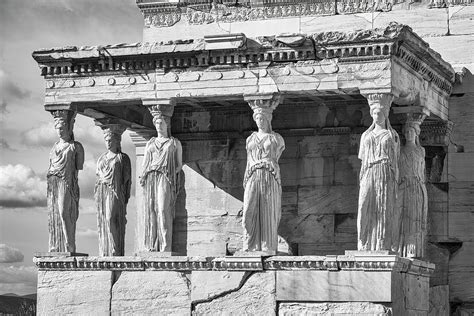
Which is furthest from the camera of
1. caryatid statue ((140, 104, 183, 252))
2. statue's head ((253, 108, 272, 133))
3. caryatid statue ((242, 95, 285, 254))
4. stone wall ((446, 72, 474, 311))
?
stone wall ((446, 72, 474, 311))

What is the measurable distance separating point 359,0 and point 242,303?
5823 mm

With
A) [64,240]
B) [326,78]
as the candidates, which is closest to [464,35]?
[326,78]

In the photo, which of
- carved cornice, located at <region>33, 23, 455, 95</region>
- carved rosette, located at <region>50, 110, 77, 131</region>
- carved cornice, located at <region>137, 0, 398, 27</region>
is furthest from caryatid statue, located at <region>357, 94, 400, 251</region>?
carved rosette, located at <region>50, 110, 77, 131</region>

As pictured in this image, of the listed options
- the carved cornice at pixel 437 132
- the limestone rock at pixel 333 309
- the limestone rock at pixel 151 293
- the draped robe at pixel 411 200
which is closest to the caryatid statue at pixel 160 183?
the limestone rock at pixel 151 293

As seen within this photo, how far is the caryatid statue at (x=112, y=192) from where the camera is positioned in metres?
21.8

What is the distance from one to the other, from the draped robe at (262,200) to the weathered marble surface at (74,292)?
7.61 feet

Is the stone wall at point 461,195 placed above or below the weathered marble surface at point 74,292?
above

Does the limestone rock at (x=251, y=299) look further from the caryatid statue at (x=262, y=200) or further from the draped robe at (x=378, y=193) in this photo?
the draped robe at (x=378, y=193)

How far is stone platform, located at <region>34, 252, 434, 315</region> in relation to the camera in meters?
19.3

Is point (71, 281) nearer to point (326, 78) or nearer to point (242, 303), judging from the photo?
point (242, 303)

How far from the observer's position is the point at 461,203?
72.3ft

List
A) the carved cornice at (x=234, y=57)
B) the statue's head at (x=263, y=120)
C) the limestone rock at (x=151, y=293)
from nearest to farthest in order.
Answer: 1. the carved cornice at (x=234, y=57)
2. the statue's head at (x=263, y=120)
3. the limestone rock at (x=151, y=293)

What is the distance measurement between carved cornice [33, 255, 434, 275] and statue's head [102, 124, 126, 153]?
199 cm

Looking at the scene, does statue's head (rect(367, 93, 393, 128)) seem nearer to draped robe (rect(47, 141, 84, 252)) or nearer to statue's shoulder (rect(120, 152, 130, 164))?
statue's shoulder (rect(120, 152, 130, 164))
